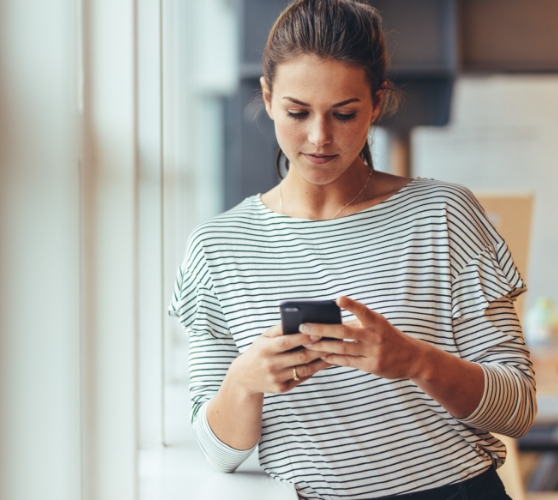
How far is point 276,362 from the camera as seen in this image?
3.27 feet

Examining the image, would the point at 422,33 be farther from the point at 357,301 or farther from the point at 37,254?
the point at 37,254

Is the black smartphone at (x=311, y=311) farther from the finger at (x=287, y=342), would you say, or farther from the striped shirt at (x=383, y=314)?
the striped shirt at (x=383, y=314)

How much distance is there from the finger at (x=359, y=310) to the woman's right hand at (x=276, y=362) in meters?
0.08

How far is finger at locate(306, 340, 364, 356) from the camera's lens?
96 cm

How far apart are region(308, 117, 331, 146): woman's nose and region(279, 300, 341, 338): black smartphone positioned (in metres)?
0.32

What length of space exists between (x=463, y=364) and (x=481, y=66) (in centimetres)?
201

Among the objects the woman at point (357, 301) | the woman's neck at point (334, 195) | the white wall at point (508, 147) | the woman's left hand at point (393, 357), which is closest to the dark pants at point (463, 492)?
the woman at point (357, 301)

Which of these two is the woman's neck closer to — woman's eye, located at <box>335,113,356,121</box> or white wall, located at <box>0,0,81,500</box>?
woman's eye, located at <box>335,113,356,121</box>

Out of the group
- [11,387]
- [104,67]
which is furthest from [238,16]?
[11,387]

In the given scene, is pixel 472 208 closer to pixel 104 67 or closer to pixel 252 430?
pixel 252 430

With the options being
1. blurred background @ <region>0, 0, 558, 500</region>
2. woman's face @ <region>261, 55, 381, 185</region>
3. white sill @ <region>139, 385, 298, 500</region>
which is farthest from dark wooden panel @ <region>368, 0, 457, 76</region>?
white sill @ <region>139, 385, 298, 500</region>

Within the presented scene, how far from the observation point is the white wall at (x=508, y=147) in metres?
3.86

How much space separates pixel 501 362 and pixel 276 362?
15.9 inches

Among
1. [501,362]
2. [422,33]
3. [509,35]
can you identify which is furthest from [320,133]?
[509,35]
